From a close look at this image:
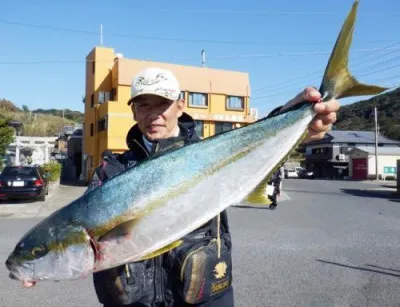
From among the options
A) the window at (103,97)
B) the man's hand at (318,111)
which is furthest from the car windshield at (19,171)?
the man's hand at (318,111)

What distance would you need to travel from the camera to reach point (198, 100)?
3491 cm

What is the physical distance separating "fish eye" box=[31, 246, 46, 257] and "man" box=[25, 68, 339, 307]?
504 millimetres

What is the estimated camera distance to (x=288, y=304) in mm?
5793

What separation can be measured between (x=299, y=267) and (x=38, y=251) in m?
6.48

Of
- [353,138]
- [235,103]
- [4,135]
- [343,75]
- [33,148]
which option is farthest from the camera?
[353,138]

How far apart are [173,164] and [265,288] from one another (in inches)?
192

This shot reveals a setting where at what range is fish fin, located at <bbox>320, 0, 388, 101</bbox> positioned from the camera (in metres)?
2.11

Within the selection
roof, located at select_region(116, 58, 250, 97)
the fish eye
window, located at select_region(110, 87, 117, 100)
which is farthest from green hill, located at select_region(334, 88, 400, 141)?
the fish eye

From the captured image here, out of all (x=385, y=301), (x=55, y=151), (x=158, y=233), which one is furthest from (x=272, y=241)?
(x=55, y=151)

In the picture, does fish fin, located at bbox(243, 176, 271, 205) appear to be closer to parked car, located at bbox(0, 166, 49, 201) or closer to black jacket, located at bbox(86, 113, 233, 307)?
black jacket, located at bbox(86, 113, 233, 307)

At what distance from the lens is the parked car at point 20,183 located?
62.6 ft

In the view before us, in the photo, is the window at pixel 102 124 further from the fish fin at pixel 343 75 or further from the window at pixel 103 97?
the fish fin at pixel 343 75

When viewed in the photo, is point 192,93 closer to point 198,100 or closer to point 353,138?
point 198,100

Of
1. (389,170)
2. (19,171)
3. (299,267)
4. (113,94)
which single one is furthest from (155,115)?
(389,170)
